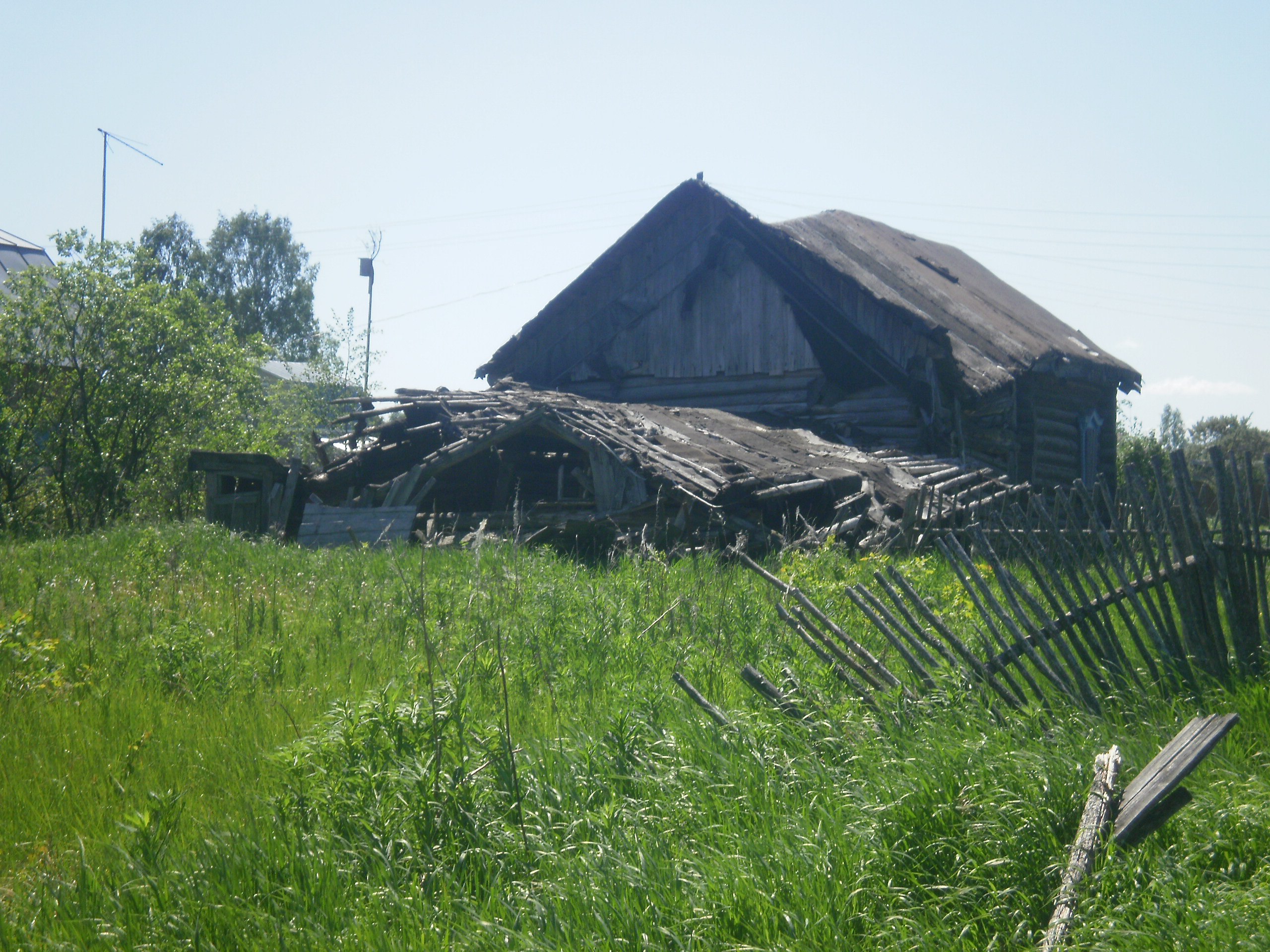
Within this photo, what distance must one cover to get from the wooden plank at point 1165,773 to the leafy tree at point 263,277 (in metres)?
56.7

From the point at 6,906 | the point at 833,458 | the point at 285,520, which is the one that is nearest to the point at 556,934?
the point at 6,906

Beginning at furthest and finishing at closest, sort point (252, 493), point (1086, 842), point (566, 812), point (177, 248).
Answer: point (177, 248) < point (252, 493) < point (566, 812) < point (1086, 842)

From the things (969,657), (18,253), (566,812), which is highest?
(18,253)

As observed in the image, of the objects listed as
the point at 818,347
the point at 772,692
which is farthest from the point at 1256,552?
the point at 818,347

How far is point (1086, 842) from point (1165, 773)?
345 mm

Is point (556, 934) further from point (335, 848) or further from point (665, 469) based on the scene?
point (665, 469)

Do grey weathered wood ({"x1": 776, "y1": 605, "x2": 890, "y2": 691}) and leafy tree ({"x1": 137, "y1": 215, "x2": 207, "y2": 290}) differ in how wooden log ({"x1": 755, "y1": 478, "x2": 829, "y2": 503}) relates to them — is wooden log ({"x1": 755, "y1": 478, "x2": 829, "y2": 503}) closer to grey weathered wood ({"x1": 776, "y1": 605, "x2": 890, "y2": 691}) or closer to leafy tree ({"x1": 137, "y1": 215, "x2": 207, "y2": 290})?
grey weathered wood ({"x1": 776, "y1": 605, "x2": 890, "y2": 691})

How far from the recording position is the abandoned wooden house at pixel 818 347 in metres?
16.4

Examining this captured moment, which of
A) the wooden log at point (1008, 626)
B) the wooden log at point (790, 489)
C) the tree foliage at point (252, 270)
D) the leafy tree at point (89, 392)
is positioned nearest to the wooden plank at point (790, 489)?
the wooden log at point (790, 489)

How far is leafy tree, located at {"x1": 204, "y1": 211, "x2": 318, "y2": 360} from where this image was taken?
5475cm

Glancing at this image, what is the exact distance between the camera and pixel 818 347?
17.6 m

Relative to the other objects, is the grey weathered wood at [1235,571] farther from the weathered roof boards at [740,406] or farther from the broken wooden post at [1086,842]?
the weathered roof boards at [740,406]

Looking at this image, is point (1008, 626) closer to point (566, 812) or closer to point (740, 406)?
point (566, 812)

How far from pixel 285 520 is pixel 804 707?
39.0 ft
